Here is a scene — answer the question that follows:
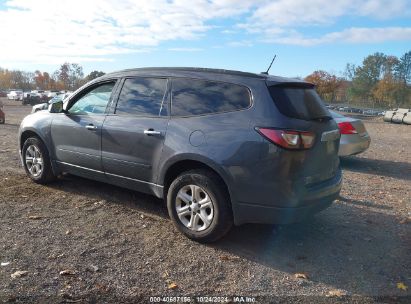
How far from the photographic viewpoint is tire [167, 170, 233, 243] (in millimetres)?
4254

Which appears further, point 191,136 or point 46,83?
point 46,83

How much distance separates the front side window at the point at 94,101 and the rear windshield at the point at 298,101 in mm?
2333

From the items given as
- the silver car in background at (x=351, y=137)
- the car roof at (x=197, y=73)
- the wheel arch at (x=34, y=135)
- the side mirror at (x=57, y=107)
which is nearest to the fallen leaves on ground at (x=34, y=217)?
the wheel arch at (x=34, y=135)

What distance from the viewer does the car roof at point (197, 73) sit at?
4.39 m

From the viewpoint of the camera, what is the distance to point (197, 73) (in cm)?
473

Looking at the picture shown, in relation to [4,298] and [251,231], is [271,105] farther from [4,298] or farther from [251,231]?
[4,298]

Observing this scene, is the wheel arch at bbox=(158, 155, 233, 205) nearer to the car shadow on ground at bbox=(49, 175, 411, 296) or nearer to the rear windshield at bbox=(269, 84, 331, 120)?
the car shadow on ground at bbox=(49, 175, 411, 296)

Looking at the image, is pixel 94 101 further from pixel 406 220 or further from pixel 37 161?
pixel 406 220

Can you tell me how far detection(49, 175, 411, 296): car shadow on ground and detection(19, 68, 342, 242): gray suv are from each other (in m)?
0.45

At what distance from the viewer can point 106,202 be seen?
5.69 m

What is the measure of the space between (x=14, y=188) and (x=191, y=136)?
3.35m

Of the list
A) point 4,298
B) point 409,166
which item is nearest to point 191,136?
point 4,298

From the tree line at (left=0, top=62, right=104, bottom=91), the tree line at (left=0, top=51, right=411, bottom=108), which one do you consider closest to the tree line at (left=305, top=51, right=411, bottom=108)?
the tree line at (left=0, top=51, right=411, bottom=108)

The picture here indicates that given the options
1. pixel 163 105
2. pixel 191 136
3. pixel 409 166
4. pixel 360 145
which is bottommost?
pixel 409 166
